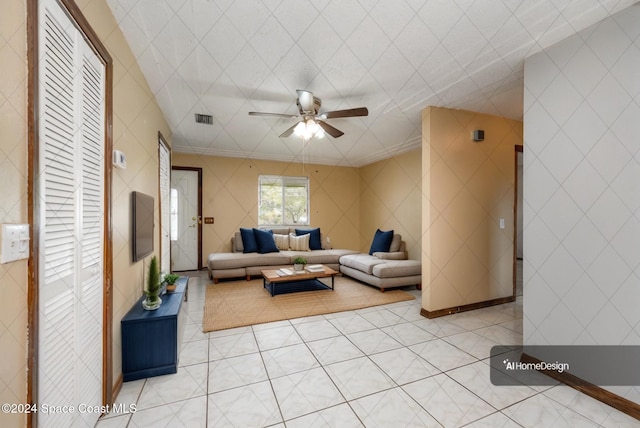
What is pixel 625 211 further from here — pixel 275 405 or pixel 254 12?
pixel 254 12

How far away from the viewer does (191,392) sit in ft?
5.69

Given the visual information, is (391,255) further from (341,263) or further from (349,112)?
(349,112)

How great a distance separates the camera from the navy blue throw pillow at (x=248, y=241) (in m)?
5.00

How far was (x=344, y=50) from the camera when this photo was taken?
2055 millimetres

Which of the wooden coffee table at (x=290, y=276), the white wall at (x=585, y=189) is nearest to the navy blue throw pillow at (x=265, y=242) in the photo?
the wooden coffee table at (x=290, y=276)

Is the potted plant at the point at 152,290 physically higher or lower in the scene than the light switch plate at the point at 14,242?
lower

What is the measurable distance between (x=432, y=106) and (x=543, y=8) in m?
1.38

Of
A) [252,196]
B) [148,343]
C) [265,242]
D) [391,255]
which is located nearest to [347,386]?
[148,343]

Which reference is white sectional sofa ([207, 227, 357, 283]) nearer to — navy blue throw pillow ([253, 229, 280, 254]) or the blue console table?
navy blue throw pillow ([253, 229, 280, 254])

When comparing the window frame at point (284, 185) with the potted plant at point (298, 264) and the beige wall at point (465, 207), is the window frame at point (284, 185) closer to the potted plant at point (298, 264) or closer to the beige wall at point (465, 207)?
the potted plant at point (298, 264)

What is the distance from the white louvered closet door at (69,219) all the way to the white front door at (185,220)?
153 inches

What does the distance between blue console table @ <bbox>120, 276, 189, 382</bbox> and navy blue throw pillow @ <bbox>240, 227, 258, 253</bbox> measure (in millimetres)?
3016

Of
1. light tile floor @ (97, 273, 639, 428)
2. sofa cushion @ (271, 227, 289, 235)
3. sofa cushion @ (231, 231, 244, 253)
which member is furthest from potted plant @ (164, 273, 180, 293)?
sofa cushion @ (271, 227, 289, 235)

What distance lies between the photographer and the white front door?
16.7ft
